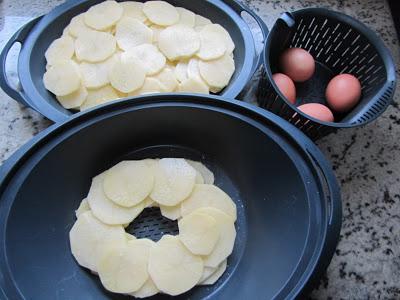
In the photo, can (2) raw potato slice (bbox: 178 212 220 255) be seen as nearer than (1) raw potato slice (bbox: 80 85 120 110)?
Yes

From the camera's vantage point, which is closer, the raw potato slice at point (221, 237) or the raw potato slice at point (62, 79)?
the raw potato slice at point (221, 237)

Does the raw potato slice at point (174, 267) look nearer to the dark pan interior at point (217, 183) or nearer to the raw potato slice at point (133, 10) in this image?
the dark pan interior at point (217, 183)

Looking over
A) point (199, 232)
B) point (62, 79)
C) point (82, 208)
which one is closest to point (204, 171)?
point (199, 232)

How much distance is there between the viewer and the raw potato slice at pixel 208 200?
2.52ft

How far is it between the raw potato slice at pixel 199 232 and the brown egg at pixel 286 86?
32cm

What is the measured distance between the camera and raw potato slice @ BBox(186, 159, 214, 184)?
2.70ft

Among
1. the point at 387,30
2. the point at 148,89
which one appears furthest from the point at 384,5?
the point at 148,89

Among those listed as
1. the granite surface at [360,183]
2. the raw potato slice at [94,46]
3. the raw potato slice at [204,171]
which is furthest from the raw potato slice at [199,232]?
the raw potato slice at [94,46]

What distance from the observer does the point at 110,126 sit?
0.75 m

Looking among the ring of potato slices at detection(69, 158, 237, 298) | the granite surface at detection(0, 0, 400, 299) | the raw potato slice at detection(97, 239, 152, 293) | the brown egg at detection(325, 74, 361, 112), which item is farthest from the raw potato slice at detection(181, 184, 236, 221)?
the brown egg at detection(325, 74, 361, 112)

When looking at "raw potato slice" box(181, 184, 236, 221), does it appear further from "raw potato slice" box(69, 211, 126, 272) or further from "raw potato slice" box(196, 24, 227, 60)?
"raw potato slice" box(196, 24, 227, 60)

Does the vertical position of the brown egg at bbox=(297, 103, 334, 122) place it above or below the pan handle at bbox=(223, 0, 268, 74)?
below

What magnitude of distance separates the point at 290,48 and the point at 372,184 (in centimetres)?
36

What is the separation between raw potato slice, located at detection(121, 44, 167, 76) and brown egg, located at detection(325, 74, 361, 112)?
1.27 feet
